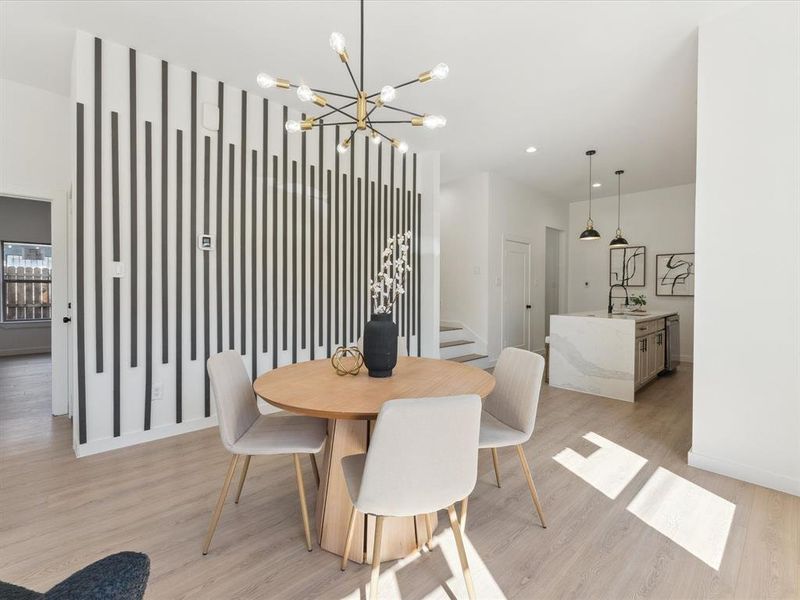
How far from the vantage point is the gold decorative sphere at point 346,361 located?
6.72ft

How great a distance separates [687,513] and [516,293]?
461 centimetres

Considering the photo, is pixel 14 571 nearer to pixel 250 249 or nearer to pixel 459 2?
pixel 250 249

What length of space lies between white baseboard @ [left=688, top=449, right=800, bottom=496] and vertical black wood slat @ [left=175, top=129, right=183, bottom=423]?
12.5 ft

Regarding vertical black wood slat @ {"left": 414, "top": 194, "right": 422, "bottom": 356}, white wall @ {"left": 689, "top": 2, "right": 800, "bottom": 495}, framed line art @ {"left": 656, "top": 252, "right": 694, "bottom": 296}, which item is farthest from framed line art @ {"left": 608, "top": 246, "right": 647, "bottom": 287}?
white wall @ {"left": 689, "top": 2, "right": 800, "bottom": 495}

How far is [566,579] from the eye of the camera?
5.31ft

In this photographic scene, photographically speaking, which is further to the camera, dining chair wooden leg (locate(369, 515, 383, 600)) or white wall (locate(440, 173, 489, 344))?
white wall (locate(440, 173, 489, 344))

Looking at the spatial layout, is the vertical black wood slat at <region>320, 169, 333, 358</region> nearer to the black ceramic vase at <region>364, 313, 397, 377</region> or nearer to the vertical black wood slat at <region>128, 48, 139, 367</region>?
the vertical black wood slat at <region>128, 48, 139, 367</region>

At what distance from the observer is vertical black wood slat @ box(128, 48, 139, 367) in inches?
115

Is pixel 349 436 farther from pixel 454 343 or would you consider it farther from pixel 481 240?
pixel 481 240

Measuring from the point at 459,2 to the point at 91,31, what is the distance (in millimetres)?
2508

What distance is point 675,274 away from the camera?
6.53 m

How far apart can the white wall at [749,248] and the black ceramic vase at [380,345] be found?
2.14 m

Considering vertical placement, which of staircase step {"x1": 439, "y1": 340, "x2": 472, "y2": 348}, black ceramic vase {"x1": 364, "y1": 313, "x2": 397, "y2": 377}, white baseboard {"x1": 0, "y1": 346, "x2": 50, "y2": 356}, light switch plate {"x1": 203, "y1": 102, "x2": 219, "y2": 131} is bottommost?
white baseboard {"x1": 0, "y1": 346, "x2": 50, "y2": 356}

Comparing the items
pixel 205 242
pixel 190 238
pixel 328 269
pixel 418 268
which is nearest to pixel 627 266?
pixel 418 268
